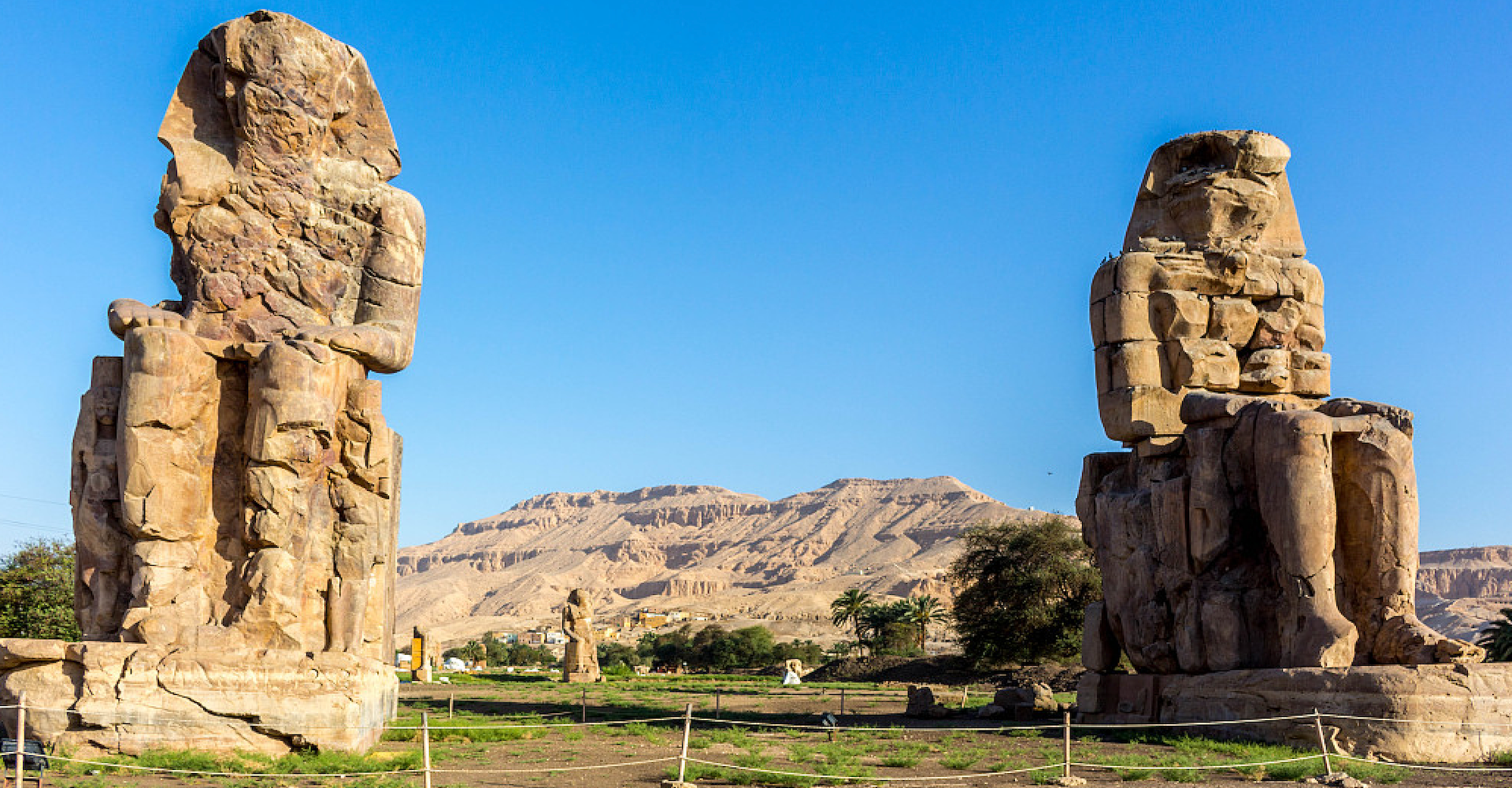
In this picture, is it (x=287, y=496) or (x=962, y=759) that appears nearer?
(x=287, y=496)

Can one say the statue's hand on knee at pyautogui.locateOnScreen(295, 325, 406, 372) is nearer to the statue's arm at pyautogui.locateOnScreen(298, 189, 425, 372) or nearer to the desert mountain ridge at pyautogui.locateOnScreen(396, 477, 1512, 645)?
the statue's arm at pyautogui.locateOnScreen(298, 189, 425, 372)

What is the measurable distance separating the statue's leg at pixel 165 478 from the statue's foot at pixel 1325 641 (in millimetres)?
7769

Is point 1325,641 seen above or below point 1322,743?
above

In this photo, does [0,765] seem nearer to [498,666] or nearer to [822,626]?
[498,666]

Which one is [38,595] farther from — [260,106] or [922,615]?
[922,615]

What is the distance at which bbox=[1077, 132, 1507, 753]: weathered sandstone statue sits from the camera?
32.1ft

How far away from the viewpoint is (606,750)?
9.80 m

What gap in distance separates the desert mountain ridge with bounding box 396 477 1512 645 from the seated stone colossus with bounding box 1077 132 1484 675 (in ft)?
166

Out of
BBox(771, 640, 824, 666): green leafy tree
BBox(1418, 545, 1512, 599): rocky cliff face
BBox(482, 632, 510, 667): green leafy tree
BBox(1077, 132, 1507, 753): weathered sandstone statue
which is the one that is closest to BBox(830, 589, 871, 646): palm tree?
BBox(771, 640, 824, 666): green leafy tree

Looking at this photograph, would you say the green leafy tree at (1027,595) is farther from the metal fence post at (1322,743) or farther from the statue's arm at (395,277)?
the statue's arm at (395,277)

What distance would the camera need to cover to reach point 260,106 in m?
9.65

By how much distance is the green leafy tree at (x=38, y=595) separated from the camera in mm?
21672

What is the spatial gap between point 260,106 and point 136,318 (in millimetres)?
1851

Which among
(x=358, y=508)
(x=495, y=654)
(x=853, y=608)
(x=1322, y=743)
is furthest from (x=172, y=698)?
(x=495, y=654)
